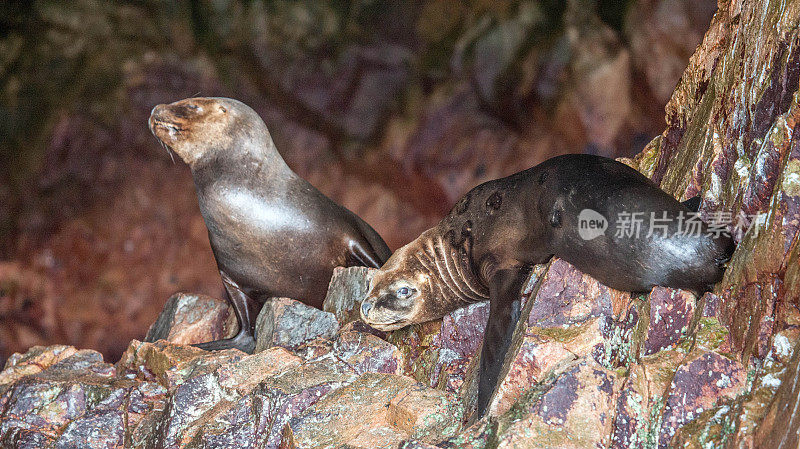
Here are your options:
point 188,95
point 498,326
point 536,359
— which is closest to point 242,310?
point 498,326

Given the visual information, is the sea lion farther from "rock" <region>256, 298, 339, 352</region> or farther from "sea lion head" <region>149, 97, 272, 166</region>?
"rock" <region>256, 298, 339, 352</region>

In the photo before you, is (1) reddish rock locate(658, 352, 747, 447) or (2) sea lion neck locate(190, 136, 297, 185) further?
(2) sea lion neck locate(190, 136, 297, 185)

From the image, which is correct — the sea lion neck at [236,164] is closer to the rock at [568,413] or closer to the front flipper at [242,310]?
the front flipper at [242,310]

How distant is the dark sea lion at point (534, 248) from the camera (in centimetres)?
272

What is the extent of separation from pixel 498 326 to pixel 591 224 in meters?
0.59

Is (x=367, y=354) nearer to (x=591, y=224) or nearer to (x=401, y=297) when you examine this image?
(x=401, y=297)

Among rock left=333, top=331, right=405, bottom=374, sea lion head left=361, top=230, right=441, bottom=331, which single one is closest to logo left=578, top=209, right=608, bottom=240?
sea lion head left=361, top=230, right=441, bottom=331

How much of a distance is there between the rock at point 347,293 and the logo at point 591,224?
56.2 inches

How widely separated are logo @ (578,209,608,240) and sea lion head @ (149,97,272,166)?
2560 millimetres

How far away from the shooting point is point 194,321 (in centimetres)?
511

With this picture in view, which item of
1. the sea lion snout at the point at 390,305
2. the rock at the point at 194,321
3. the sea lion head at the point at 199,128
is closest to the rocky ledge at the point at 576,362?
the sea lion snout at the point at 390,305

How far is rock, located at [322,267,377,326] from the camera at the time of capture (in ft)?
13.6

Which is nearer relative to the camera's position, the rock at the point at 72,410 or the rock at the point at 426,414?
the rock at the point at 426,414

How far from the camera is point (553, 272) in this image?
3025mm
